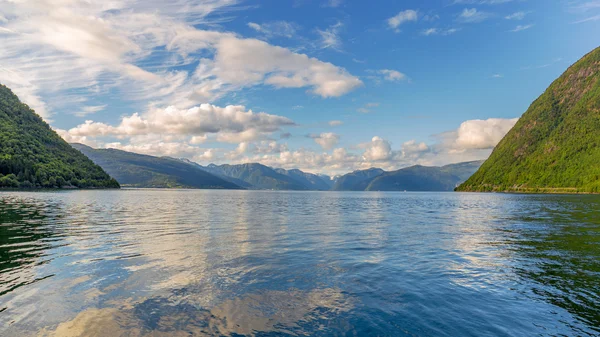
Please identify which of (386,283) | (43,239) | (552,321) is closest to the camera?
(552,321)

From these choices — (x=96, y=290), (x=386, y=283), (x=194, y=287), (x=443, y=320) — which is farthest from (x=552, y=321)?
(x=96, y=290)

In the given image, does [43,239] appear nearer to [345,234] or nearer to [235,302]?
[235,302]

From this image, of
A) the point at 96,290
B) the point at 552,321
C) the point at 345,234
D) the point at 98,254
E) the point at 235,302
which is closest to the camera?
the point at 552,321

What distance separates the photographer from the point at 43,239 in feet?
117

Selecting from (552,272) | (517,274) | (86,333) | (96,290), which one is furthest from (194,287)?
(552,272)

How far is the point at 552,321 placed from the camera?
14930mm

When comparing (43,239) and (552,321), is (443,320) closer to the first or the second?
(552,321)

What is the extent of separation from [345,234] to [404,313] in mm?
28671

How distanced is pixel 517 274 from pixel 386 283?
411 inches

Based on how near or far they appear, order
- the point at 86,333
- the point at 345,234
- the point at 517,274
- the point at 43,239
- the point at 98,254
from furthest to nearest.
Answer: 1. the point at 345,234
2. the point at 43,239
3. the point at 98,254
4. the point at 517,274
5. the point at 86,333

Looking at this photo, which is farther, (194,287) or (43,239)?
(43,239)

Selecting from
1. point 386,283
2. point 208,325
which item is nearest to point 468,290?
point 386,283

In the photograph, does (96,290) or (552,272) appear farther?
(552,272)

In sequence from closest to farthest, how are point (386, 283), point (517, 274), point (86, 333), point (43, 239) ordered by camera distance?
point (86, 333) < point (386, 283) < point (517, 274) < point (43, 239)
